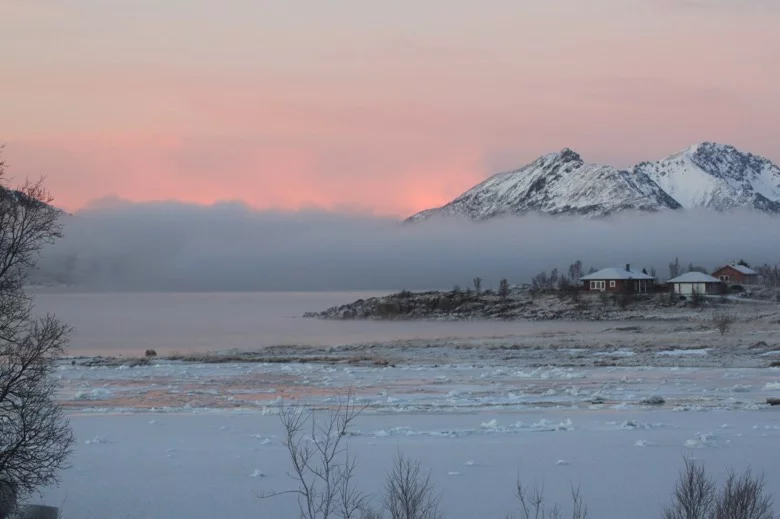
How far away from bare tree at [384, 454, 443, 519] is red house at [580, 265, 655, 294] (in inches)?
4288

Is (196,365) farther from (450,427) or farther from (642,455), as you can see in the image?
(642,455)

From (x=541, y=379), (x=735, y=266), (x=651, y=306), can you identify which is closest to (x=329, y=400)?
(x=541, y=379)

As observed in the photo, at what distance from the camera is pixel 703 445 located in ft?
62.2

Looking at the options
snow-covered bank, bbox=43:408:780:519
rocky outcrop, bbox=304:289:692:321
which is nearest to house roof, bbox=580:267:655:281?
rocky outcrop, bbox=304:289:692:321

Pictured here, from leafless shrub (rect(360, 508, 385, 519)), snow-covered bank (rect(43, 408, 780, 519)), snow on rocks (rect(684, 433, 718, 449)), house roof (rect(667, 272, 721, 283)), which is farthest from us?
house roof (rect(667, 272, 721, 283))

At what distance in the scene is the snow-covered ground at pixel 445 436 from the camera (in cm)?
1527

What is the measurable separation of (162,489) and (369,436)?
6.20m

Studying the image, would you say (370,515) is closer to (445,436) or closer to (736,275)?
(445,436)

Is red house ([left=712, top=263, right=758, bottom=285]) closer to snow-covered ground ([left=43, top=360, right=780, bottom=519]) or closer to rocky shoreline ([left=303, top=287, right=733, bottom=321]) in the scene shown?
rocky shoreline ([left=303, top=287, right=733, bottom=321])

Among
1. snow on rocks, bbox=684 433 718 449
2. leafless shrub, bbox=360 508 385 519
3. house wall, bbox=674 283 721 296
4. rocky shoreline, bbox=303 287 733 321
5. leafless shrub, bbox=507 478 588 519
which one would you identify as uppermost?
house wall, bbox=674 283 721 296

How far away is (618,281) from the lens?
12200cm

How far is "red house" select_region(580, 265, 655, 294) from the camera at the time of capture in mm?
121688

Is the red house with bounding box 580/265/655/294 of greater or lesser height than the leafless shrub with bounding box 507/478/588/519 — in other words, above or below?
above

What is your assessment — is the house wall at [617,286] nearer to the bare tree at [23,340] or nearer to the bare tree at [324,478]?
the bare tree at [324,478]
